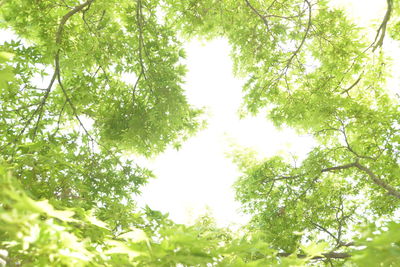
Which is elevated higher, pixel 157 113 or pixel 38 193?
pixel 157 113

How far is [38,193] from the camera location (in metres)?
2.64

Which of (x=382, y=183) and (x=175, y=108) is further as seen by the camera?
(x=382, y=183)

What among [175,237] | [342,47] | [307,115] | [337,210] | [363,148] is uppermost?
[342,47]

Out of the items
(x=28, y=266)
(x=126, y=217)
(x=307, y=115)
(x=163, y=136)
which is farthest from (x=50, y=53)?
(x=307, y=115)

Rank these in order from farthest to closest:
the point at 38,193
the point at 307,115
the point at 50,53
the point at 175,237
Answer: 1. the point at 307,115
2. the point at 50,53
3. the point at 38,193
4. the point at 175,237

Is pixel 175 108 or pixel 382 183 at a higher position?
pixel 175 108

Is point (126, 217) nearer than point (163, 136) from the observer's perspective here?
Yes

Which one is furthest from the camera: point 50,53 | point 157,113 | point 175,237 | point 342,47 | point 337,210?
point 337,210

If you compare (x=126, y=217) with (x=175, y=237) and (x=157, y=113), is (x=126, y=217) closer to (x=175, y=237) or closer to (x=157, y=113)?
(x=175, y=237)

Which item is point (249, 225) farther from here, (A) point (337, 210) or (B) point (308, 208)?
(A) point (337, 210)

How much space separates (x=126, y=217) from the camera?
9.81 feet

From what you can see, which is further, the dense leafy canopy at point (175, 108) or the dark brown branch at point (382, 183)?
the dark brown branch at point (382, 183)

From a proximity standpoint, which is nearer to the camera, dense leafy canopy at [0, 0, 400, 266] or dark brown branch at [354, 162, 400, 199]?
dense leafy canopy at [0, 0, 400, 266]

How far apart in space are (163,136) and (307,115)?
11.0ft
